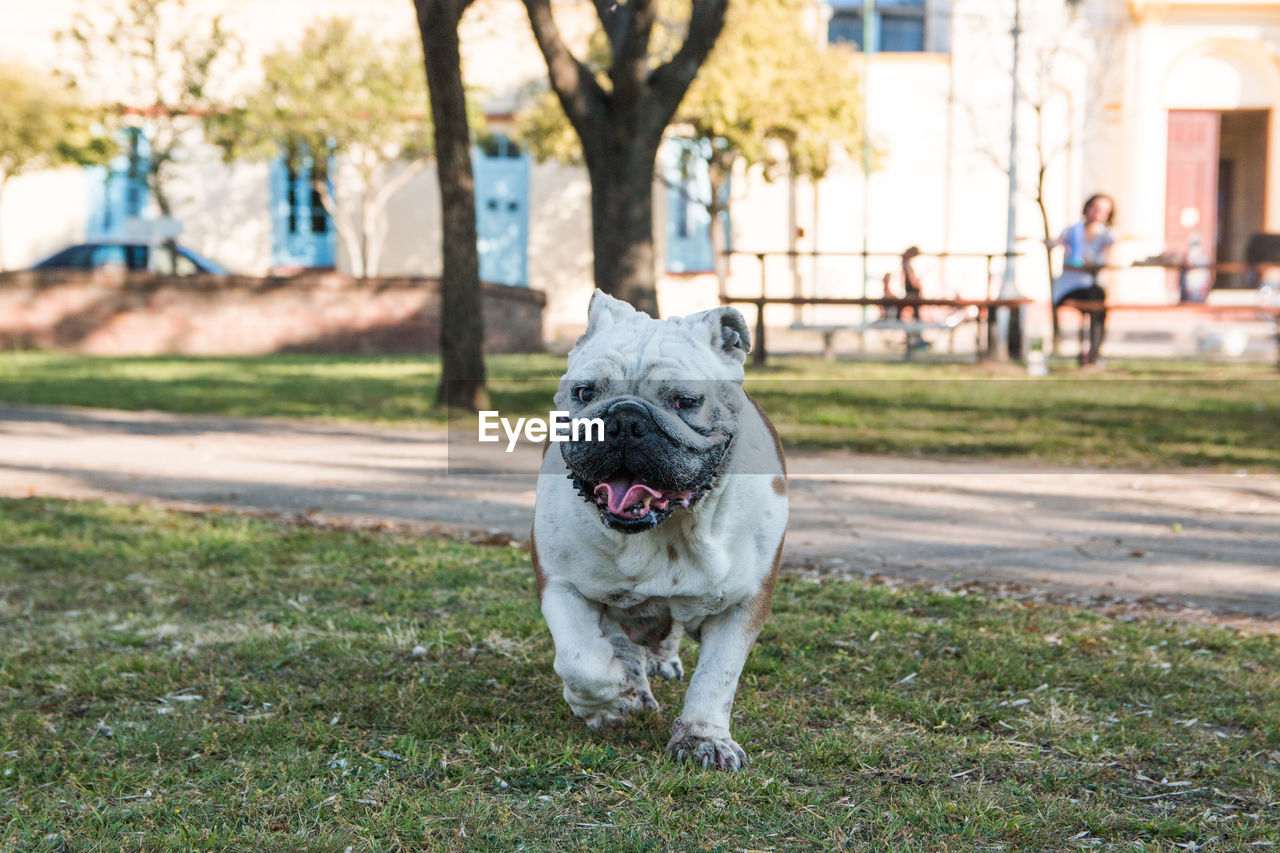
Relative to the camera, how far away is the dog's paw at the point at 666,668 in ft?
13.6

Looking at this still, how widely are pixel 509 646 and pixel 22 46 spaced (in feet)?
97.3

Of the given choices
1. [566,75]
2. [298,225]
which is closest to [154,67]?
[298,225]

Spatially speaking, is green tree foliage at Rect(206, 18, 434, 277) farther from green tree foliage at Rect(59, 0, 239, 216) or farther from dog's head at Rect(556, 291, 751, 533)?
dog's head at Rect(556, 291, 751, 533)

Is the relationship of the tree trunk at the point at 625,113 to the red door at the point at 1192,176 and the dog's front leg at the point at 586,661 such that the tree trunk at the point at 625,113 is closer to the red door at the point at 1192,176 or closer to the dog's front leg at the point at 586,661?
the dog's front leg at the point at 586,661

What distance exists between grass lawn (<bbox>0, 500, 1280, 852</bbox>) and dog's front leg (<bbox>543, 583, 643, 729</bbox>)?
10 centimetres

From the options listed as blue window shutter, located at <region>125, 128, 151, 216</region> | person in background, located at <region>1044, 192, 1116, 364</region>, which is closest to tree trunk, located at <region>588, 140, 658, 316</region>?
person in background, located at <region>1044, 192, 1116, 364</region>

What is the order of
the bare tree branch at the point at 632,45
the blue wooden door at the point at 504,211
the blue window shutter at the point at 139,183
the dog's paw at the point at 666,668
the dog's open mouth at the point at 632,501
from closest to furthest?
the dog's open mouth at the point at 632,501, the dog's paw at the point at 666,668, the bare tree branch at the point at 632,45, the blue window shutter at the point at 139,183, the blue wooden door at the point at 504,211

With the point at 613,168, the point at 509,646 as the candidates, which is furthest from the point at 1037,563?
the point at 613,168

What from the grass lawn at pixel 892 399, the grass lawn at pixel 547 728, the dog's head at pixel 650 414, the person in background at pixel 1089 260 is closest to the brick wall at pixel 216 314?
the grass lawn at pixel 892 399

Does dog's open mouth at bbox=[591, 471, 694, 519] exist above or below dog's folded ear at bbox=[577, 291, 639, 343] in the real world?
below

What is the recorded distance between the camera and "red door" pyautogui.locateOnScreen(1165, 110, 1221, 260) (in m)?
28.0

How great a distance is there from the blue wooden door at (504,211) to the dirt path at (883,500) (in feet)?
63.3

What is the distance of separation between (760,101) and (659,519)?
68.3 feet

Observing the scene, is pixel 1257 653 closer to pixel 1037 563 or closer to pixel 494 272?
pixel 1037 563
